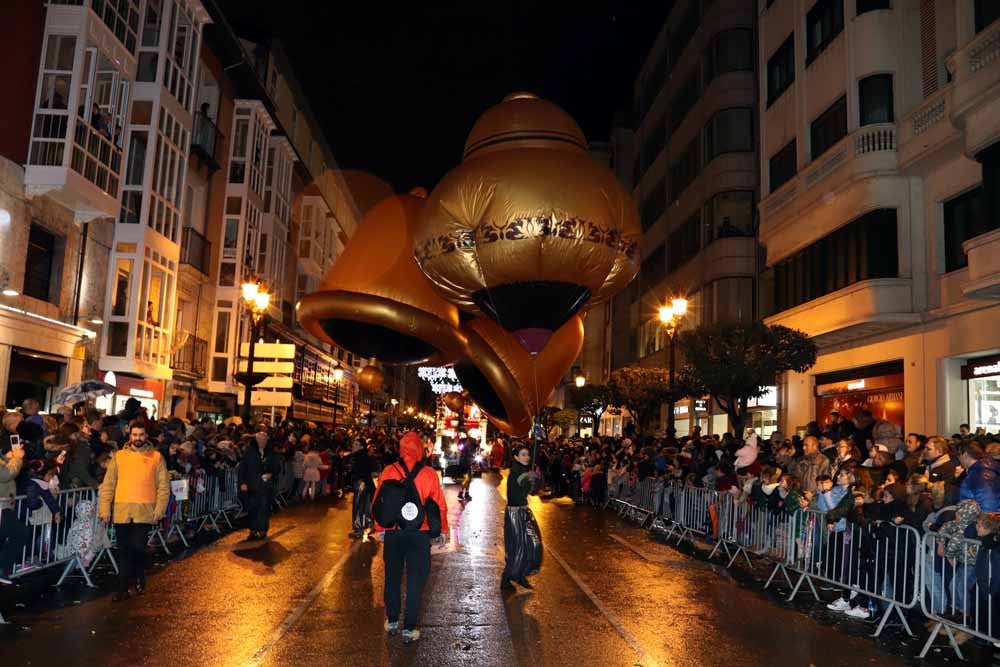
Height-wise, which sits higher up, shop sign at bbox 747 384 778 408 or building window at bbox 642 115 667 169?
building window at bbox 642 115 667 169

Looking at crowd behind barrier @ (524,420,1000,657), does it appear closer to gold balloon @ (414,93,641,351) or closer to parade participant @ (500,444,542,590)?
parade participant @ (500,444,542,590)

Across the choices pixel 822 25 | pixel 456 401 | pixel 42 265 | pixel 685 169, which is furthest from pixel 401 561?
pixel 685 169

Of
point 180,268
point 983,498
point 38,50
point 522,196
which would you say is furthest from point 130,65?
point 983,498

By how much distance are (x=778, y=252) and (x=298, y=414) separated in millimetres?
29858

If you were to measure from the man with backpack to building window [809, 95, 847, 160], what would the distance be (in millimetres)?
18812

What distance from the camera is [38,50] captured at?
1862 cm

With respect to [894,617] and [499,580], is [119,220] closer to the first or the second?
[499,580]

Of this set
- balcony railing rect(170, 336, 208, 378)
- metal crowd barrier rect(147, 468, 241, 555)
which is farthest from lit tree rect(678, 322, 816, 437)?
balcony railing rect(170, 336, 208, 378)

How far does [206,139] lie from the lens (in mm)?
29719

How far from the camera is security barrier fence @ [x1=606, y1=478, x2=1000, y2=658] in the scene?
7.73 meters

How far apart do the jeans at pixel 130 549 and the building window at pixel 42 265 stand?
1154 centimetres

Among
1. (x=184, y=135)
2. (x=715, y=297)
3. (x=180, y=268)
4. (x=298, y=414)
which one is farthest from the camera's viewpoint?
(x=298, y=414)

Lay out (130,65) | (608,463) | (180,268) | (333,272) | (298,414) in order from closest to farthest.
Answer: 1. (333,272)
2. (130,65)
3. (608,463)
4. (180,268)
5. (298,414)

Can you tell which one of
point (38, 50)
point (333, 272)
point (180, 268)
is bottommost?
point (333, 272)
